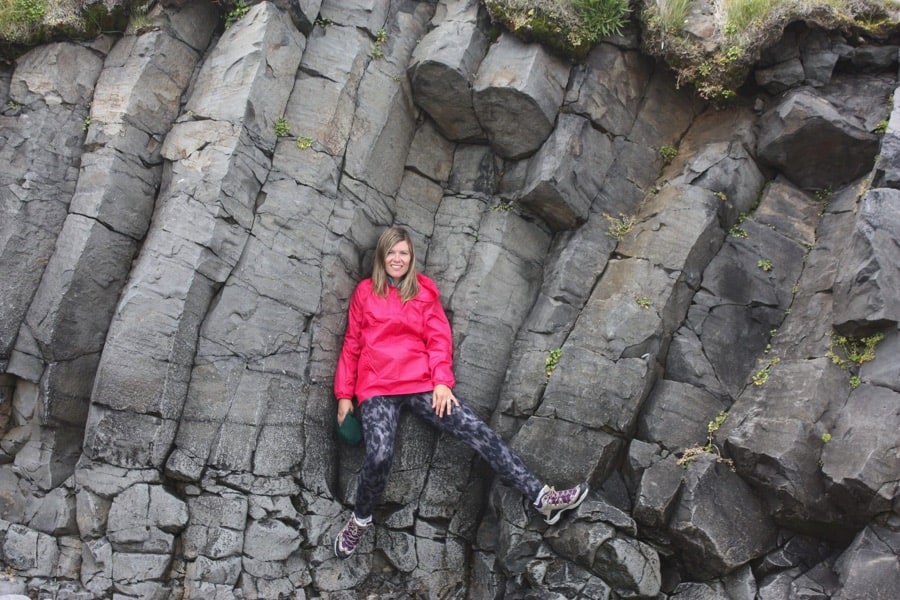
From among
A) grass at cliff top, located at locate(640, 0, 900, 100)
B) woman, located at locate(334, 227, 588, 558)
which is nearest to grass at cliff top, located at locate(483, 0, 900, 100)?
grass at cliff top, located at locate(640, 0, 900, 100)

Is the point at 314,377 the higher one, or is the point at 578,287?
the point at 578,287

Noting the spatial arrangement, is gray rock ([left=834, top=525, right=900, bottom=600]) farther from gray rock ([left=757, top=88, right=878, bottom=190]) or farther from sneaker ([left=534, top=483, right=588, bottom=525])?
gray rock ([left=757, top=88, right=878, bottom=190])

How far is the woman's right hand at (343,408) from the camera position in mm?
7398

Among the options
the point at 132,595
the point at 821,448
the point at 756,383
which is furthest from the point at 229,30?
the point at 821,448

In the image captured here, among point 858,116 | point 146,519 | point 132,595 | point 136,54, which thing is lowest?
point 132,595

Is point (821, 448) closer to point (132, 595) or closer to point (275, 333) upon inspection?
point (275, 333)

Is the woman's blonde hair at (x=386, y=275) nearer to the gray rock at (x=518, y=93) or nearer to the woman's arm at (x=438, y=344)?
the woman's arm at (x=438, y=344)

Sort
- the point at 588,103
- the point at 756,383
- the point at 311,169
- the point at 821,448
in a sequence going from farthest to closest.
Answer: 1. the point at 588,103
2. the point at 311,169
3. the point at 756,383
4. the point at 821,448

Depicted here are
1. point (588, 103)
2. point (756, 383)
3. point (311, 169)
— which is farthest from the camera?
point (588, 103)

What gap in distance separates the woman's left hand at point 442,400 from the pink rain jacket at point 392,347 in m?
0.11

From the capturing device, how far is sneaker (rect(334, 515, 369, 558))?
7.11 meters

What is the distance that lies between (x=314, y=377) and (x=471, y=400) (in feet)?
5.36

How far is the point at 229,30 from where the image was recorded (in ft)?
27.3

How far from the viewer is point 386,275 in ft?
25.6
